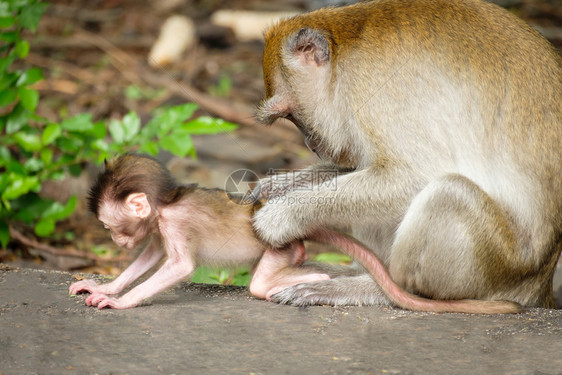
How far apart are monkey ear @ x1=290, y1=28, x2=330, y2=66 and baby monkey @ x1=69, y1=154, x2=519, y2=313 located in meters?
1.09

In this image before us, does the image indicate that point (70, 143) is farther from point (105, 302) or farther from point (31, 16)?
point (105, 302)

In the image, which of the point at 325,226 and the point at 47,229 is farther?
the point at 47,229

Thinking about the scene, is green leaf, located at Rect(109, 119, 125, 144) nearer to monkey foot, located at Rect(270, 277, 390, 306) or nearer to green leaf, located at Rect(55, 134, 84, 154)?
green leaf, located at Rect(55, 134, 84, 154)

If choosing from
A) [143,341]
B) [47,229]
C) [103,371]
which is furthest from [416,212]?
[47,229]

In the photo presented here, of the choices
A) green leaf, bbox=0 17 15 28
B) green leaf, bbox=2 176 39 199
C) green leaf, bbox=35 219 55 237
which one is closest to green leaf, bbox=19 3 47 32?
green leaf, bbox=0 17 15 28

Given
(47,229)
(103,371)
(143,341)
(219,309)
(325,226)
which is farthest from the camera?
(47,229)

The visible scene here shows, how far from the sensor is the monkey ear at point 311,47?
16.8 feet

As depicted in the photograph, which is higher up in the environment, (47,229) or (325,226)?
(325,226)

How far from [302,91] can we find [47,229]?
10.0 ft

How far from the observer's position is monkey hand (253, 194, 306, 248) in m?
4.99

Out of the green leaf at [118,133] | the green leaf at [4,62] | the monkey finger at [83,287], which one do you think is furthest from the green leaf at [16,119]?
the monkey finger at [83,287]

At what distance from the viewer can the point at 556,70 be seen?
5.03 meters

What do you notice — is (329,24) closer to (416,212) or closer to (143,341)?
(416,212)

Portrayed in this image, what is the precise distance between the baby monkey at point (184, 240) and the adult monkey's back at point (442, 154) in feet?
0.42
